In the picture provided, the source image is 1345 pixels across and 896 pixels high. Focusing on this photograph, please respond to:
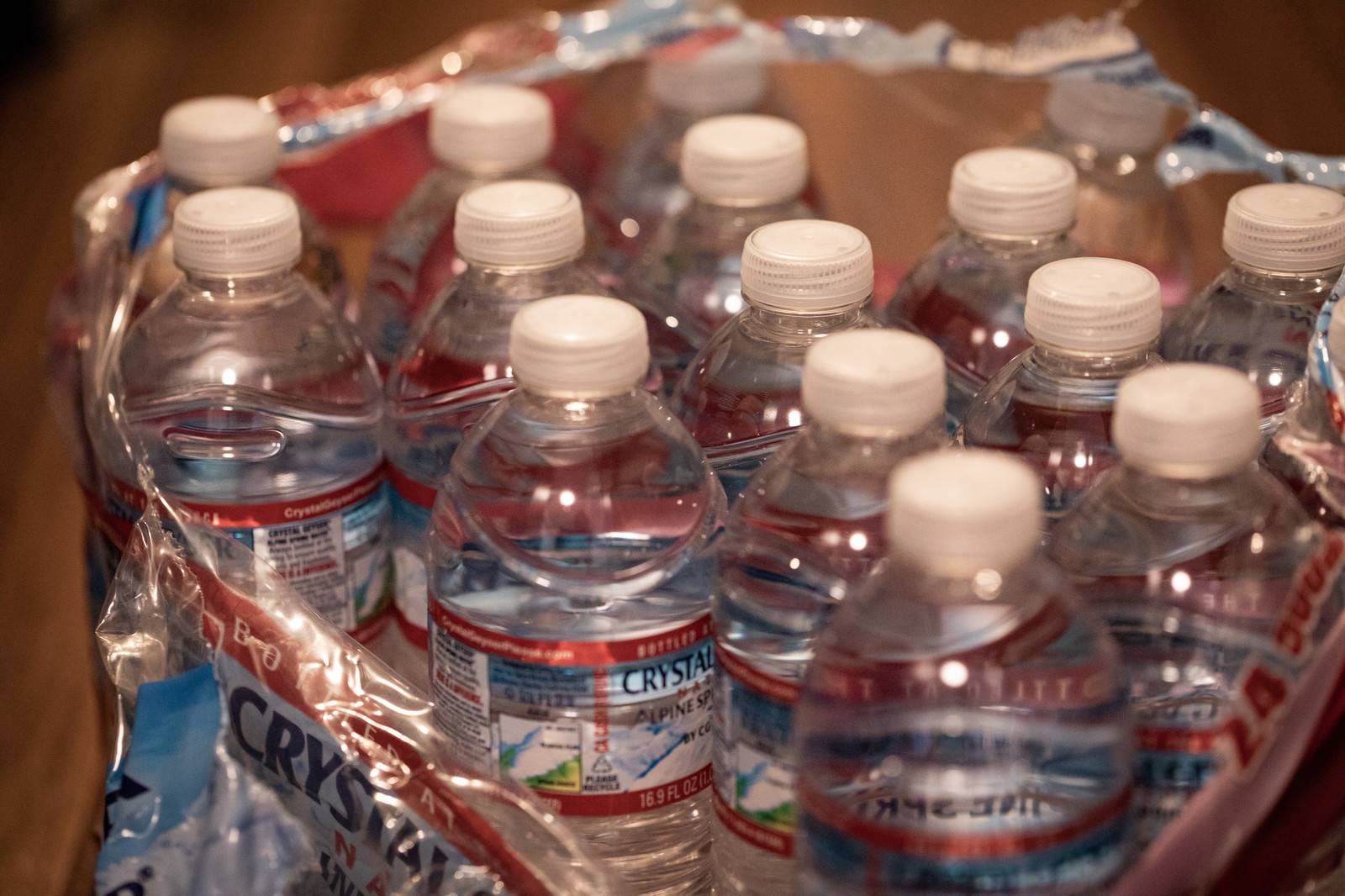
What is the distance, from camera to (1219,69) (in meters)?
2.07

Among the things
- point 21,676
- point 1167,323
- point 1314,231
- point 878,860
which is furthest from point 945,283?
point 21,676

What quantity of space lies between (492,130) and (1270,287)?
→ 2.20ft

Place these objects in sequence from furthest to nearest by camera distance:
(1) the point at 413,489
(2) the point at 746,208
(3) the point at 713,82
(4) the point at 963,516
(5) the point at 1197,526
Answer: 1. (3) the point at 713,82
2. (2) the point at 746,208
3. (1) the point at 413,489
4. (5) the point at 1197,526
5. (4) the point at 963,516

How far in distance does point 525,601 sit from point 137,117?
173cm

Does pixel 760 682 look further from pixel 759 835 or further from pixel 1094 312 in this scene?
pixel 1094 312

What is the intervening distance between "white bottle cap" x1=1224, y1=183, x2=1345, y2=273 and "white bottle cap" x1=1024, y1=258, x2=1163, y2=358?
5.6 inches

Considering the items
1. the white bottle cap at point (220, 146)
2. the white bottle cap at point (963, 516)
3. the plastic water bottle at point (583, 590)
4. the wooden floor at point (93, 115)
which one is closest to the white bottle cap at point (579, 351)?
the plastic water bottle at point (583, 590)

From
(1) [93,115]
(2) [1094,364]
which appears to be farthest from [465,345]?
(1) [93,115]

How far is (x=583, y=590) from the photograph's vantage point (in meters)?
0.88

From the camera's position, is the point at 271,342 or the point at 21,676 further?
the point at 21,676

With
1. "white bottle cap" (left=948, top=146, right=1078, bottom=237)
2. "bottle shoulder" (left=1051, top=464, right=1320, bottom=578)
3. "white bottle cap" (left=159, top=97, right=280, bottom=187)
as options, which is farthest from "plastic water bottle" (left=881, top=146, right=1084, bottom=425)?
"white bottle cap" (left=159, top=97, right=280, bottom=187)

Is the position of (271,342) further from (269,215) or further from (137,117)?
(137,117)

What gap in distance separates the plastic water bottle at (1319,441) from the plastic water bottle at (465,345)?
20.1 inches

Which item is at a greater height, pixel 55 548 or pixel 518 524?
pixel 518 524
